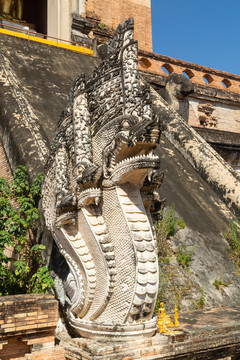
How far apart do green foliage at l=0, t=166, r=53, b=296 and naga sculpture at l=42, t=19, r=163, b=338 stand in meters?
0.63

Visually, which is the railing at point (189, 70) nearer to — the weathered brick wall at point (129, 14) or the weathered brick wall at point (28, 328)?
the weathered brick wall at point (129, 14)

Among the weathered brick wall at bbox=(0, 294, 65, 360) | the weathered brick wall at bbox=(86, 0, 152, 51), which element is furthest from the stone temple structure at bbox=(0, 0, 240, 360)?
the weathered brick wall at bbox=(86, 0, 152, 51)

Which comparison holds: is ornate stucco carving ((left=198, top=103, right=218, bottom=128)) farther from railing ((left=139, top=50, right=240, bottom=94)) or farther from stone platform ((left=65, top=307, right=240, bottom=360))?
stone platform ((left=65, top=307, right=240, bottom=360))

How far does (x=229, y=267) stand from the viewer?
5512mm

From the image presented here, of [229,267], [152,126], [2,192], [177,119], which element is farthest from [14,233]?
[177,119]

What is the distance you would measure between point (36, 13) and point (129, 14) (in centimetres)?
381

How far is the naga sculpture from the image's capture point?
339 centimetres

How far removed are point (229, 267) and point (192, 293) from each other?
35.9 inches

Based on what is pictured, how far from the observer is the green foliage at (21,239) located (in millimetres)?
4399

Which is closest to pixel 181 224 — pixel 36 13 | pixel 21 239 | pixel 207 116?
pixel 21 239

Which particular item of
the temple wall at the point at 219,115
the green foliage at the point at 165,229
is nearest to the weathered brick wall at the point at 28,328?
the green foliage at the point at 165,229

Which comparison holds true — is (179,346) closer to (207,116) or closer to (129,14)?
(207,116)

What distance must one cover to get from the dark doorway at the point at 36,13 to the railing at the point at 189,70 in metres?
4.61

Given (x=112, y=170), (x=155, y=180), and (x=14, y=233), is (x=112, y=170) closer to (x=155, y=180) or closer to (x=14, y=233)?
(x=155, y=180)
